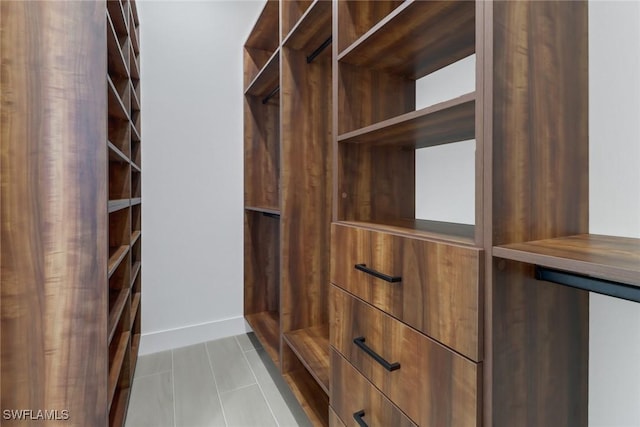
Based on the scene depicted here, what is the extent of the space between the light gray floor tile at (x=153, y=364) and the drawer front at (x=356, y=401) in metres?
1.22

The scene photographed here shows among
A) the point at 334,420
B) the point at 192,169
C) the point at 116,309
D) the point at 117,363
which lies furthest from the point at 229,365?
the point at 192,169

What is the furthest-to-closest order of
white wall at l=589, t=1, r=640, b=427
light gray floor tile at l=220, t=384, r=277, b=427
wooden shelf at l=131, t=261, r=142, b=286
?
wooden shelf at l=131, t=261, r=142, b=286, light gray floor tile at l=220, t=384, r=277, b=427, white wall at l=589, t=1, r=640, b=427

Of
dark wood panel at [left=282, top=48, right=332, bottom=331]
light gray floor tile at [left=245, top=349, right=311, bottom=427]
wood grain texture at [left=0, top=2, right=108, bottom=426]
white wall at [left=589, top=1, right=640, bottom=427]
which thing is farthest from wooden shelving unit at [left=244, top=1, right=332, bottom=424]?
white wall at [left=589, top=1, right=640, bottom=427]

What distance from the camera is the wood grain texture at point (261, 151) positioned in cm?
230

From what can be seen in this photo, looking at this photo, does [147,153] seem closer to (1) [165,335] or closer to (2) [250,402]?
(1) [165,335]

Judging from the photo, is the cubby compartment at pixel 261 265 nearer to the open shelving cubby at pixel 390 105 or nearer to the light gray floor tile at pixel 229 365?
the light gray floor tile at pixel 229 365

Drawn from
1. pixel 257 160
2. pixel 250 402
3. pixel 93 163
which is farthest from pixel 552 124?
pixel 257 160

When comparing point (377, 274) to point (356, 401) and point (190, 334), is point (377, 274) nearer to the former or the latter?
point (356, 401)

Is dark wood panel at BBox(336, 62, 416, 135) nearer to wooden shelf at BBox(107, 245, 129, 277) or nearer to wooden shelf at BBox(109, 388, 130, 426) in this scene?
wooden shelf at BBox(107, 245, 129, 277)

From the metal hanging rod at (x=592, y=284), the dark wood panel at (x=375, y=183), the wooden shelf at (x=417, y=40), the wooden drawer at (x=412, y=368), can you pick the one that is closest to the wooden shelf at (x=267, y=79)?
the wooden shelf at (x=417, y=40)

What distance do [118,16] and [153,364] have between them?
182 centimetres

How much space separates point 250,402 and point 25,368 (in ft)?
3.15

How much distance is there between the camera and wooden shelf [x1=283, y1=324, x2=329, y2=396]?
133 centimetres
